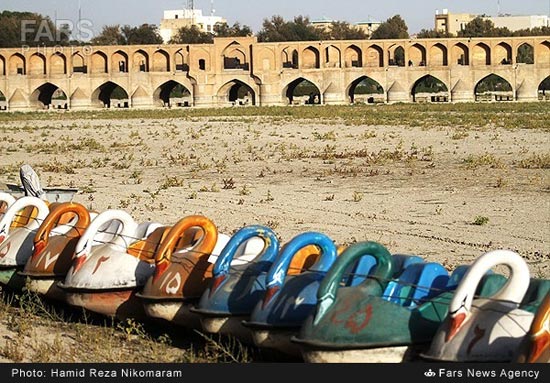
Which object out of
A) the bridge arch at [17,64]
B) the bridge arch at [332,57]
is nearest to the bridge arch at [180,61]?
the bridge arch at [332,57]

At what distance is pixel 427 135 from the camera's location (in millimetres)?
19766

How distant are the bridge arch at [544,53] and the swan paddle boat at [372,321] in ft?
159

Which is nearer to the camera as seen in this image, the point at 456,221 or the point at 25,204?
the point at 25,204

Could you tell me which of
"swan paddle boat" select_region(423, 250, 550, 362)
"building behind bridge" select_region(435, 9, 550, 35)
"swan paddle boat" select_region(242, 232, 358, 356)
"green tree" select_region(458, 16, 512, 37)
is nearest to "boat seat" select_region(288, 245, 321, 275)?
"swan paddle boat" select_region(242, 232, 358, 356)

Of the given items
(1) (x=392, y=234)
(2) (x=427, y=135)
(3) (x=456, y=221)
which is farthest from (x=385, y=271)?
(2) (x=427, y=135)

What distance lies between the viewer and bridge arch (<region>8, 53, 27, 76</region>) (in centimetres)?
5266

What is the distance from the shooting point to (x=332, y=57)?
5166 cm

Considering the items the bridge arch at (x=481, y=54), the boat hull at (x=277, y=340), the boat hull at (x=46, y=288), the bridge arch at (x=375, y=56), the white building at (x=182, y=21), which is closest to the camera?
the boat hull at (x=277, y=340)

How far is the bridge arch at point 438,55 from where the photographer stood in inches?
2012

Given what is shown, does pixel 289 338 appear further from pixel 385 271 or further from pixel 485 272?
pixel 485 272

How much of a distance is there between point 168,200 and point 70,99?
4233 cm

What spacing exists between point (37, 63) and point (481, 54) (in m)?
21.0
